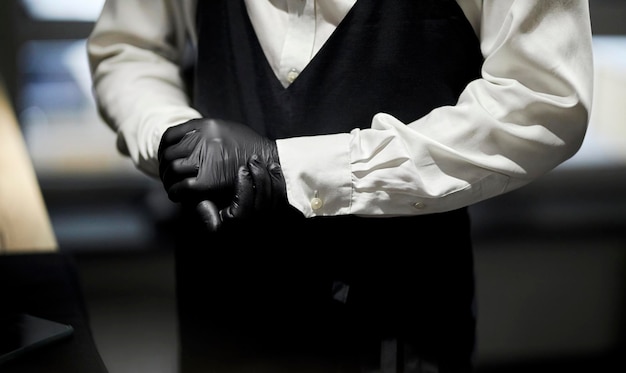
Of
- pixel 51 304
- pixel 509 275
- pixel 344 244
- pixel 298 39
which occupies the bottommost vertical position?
pixel 509 275

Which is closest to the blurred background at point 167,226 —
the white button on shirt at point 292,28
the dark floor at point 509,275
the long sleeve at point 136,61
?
the dark floor at point 509,275

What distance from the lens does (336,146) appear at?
2.77ft

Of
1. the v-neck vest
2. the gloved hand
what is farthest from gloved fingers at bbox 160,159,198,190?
the v-neck vest

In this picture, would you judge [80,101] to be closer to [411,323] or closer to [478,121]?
[411,323]

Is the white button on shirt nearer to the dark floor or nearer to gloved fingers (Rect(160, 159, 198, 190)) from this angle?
gloved fingers (Rect(160, 159, 198, 190))

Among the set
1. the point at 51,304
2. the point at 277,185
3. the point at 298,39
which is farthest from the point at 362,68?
the point at 51,304

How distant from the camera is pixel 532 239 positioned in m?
1.40

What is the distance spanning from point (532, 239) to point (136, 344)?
0.69m

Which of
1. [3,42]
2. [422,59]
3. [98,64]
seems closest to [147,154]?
[98,64]

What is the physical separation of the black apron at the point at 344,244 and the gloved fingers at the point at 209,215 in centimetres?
9

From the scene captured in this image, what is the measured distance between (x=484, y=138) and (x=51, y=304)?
59 centimetres

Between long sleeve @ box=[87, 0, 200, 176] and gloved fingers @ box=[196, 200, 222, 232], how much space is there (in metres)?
0.20

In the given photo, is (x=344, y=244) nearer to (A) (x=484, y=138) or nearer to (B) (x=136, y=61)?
(A) (x=484, y=138)

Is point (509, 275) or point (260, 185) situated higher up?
point (260, 185)
